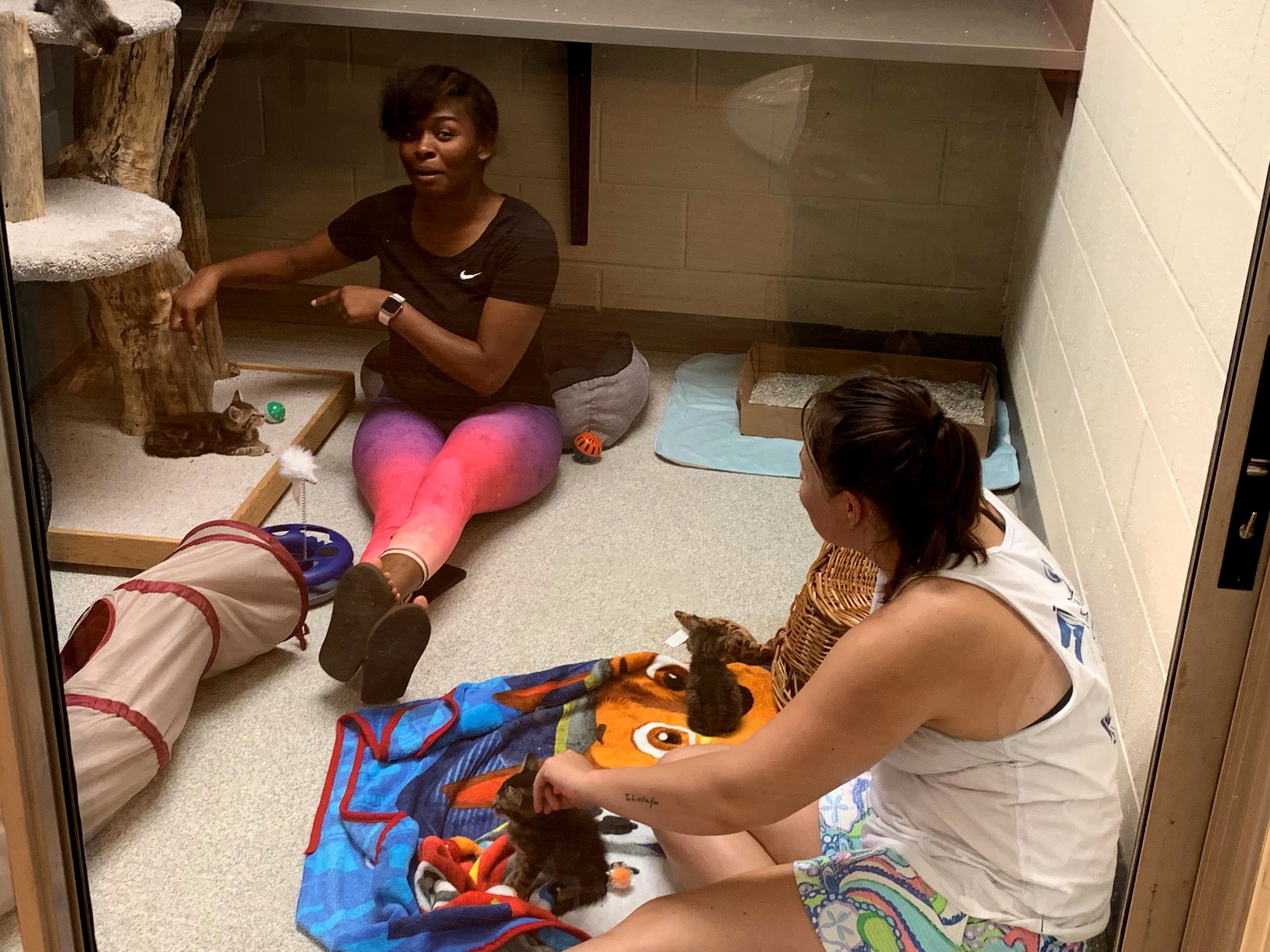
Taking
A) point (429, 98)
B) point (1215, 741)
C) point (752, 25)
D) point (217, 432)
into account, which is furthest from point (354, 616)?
point (1215, 741)

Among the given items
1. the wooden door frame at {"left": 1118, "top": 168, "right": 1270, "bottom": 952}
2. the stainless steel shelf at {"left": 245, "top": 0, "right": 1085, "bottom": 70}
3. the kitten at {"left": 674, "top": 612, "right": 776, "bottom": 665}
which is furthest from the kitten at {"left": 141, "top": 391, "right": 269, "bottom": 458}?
the wooden door frame at {"left": 1118, "top": 168, "right": 1270, "bottom": 952}

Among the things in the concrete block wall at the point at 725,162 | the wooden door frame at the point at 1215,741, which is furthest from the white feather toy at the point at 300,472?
the wooden door frame at the point at 1215,741

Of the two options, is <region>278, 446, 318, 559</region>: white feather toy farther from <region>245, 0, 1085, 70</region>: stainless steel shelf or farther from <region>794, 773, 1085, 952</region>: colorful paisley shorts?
<region>794, 773, 1085, 952</region>: colorful paisley shorts

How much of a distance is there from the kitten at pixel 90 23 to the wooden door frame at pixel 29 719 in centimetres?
31

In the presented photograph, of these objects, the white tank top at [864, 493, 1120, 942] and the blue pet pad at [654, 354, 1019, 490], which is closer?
the white tank top at [864, 493, 1120, 942]

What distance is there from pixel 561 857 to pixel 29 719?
22.1 inches

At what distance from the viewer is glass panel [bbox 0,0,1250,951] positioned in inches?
49.6

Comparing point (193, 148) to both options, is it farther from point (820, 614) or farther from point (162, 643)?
point (820, 614)

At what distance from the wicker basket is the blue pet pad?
12 centimetres

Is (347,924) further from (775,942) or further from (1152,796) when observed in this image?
(1152,796)

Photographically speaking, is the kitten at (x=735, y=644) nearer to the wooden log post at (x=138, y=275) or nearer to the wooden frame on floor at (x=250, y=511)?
the wooden frame on floor at (x=250, y=511)

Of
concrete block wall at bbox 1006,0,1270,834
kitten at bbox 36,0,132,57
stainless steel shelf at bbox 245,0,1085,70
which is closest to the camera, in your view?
concrete block wall at bbox 1006,0,1270,834

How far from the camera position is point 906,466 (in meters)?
0.99

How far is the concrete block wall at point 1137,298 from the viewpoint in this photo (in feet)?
3.47
